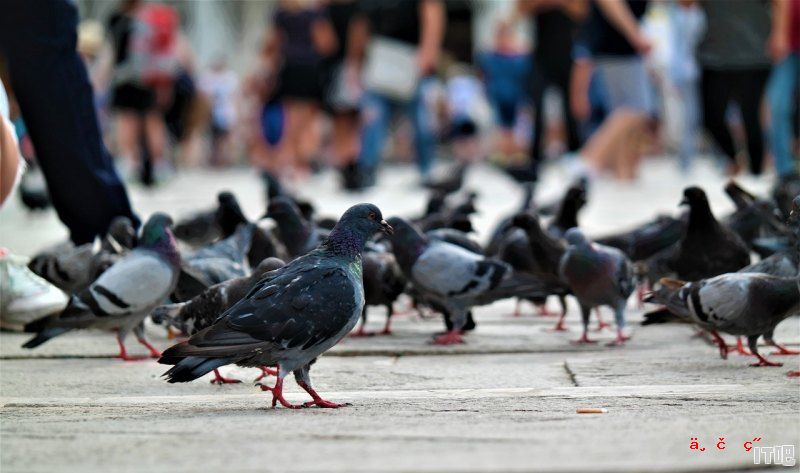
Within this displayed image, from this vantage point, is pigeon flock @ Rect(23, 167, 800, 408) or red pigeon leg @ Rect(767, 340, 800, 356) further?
red pigeon leg @ Rect(767, 340, 800, 356)

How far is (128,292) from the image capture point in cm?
714

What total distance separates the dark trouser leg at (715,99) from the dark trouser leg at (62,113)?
881cm

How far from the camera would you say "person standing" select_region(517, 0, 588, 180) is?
56.1 ft

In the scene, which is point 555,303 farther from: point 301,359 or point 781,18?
point 781,18

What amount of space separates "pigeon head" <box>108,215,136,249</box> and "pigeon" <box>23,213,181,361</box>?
94cm

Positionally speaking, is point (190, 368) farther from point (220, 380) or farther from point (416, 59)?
point (416, 59)

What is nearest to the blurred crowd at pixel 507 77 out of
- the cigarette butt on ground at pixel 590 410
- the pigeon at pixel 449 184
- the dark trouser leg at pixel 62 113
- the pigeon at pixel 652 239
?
the pigeon at pixel 449 184

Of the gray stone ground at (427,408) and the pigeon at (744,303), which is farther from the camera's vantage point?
the pigeon at (744,303)

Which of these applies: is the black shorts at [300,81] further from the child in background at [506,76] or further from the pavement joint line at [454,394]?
the pavement joint line at [454,394]

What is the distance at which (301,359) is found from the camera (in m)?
5.71

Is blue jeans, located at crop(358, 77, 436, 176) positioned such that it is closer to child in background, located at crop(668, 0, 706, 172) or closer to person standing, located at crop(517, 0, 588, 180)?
person standing, located at crop(517, 0, 588, 180)

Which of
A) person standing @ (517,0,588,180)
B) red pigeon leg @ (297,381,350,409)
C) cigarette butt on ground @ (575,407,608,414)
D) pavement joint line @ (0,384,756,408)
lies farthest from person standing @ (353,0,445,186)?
cigarette butt on ground @ (575,407,608,414)

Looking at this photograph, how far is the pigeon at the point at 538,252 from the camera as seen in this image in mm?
8453

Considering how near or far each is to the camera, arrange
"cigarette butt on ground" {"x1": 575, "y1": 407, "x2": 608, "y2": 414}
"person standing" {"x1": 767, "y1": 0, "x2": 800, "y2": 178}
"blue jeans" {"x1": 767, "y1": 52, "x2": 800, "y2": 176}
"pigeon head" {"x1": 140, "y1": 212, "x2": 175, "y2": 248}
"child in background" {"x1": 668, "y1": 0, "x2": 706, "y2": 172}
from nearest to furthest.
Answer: "cigarette butt on ground" {"x1": 575, "y1": 407, "x2": 608, "y2": 414}
"pigeon head" {"x1": 140, "y1": 212, "x2": 175, "y2": 248}
"person standing" {"x1": 767, "y1": 0, "x2": 800, "y2": 178}
"blue jeans" {"x1": 767, "y1": 52, "x2": 800, "y2": 176}
"child in background" {"x1": 668, "y1": 0, "x2": 706, "y2": 172}
